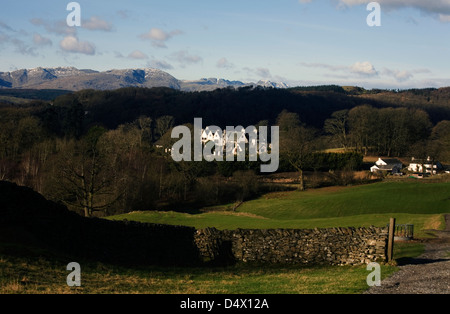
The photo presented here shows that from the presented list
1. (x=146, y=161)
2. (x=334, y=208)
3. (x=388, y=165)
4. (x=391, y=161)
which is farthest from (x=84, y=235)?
(x=391, y=161)

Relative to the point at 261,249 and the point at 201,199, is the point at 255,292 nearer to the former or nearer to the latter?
the point at 261,249

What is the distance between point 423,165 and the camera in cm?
9650

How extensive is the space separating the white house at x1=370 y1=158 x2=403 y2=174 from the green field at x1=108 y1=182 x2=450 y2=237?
23.2 m

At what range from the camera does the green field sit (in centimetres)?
4559

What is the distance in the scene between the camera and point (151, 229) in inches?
862

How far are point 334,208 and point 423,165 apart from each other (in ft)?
166

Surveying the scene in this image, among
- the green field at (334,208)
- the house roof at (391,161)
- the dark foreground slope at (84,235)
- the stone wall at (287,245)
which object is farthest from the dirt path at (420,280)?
the house roof at (391,161)

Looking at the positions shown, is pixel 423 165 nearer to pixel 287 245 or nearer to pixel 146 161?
pixel 146 161

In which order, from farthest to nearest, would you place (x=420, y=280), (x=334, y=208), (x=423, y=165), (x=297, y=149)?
1. (x=423, y=165)
2. (x=297, y=149)
3. (x=334, y=208)
4. (x=420, y=280)

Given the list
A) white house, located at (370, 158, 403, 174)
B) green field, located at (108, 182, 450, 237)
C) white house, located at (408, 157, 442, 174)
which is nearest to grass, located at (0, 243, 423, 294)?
green field, located at (108, 182, 450, 237)

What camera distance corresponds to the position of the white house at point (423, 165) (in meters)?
97.6

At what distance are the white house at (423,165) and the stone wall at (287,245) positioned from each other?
84198 mm

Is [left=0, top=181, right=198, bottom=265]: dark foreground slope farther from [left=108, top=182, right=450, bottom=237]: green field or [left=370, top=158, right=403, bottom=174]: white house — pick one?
[left=370, top=158, right=403, bottom=174]: white house
